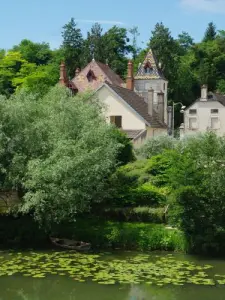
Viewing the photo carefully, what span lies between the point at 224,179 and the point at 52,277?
9.76 m

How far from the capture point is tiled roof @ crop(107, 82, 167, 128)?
45213mm

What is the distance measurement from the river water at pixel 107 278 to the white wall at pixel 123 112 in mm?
22522

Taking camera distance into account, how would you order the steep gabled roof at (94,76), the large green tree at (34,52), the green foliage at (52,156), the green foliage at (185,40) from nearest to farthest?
the green foliage at (52,156) < the steep gabled roof at (94,76) < the large green tree at (34,52) < the green foliage at (185,40)

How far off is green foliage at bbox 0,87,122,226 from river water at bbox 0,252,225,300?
2747 millimetres

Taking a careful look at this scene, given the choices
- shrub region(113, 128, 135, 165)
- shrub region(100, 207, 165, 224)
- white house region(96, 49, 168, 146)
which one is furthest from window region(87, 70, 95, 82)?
shrub region(100, 207, 165, 224)

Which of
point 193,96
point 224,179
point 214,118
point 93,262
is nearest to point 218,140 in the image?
point 224,179

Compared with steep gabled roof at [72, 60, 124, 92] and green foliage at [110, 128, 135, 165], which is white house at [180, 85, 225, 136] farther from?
green foliage at [110, 128, 135, 165]

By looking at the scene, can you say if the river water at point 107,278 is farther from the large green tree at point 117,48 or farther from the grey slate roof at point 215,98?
the large green tree at point 117,48

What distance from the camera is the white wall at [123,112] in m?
44.8

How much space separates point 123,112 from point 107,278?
1057 inches

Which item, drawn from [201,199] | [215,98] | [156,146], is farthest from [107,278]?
[215,98]

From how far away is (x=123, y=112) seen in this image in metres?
45.2

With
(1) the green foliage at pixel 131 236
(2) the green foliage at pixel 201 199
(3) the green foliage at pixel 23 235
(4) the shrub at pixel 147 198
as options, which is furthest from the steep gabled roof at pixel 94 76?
(2) the green foliage at pixel 201 199

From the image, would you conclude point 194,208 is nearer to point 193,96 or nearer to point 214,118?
point 214,118
